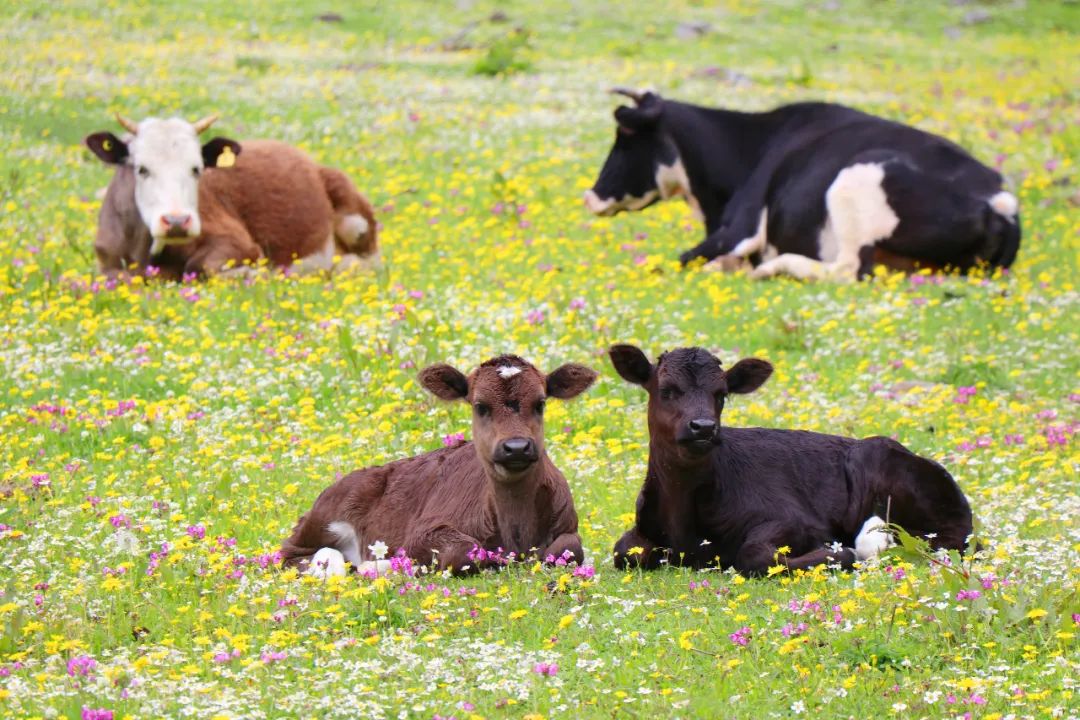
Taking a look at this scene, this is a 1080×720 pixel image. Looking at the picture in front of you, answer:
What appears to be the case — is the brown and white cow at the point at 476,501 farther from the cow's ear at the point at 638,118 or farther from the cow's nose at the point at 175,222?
the cow's ear at the point at 638,118

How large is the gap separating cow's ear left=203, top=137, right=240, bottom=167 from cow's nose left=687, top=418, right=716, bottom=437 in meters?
11.6

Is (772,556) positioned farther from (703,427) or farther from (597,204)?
(597,204)

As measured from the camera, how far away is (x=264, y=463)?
42.2 ft

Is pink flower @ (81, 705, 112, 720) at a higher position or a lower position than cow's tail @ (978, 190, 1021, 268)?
lower

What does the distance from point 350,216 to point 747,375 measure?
11.9 metres

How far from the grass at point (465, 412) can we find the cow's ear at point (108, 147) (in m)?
1.24

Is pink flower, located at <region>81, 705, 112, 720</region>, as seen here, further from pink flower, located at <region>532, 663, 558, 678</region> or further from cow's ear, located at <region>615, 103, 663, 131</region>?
cow's ear, located at <region>615, 103, 663, 131</region>

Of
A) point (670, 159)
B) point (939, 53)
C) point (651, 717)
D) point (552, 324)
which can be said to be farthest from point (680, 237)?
point (939, 53)

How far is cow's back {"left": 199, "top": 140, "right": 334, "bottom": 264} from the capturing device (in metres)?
20.8

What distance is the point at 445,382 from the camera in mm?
10812

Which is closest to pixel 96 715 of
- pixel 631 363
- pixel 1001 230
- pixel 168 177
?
pixel 631 363

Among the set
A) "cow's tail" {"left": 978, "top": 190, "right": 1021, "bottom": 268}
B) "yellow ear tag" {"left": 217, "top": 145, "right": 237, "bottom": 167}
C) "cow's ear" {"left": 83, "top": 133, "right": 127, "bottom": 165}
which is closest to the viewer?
"cow's tail" {"left": 978, "top": 190, "right": 1021, "bottom": 268}

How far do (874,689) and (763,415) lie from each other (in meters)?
6.67

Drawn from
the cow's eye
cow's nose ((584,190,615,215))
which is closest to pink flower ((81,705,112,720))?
the cow's eye
